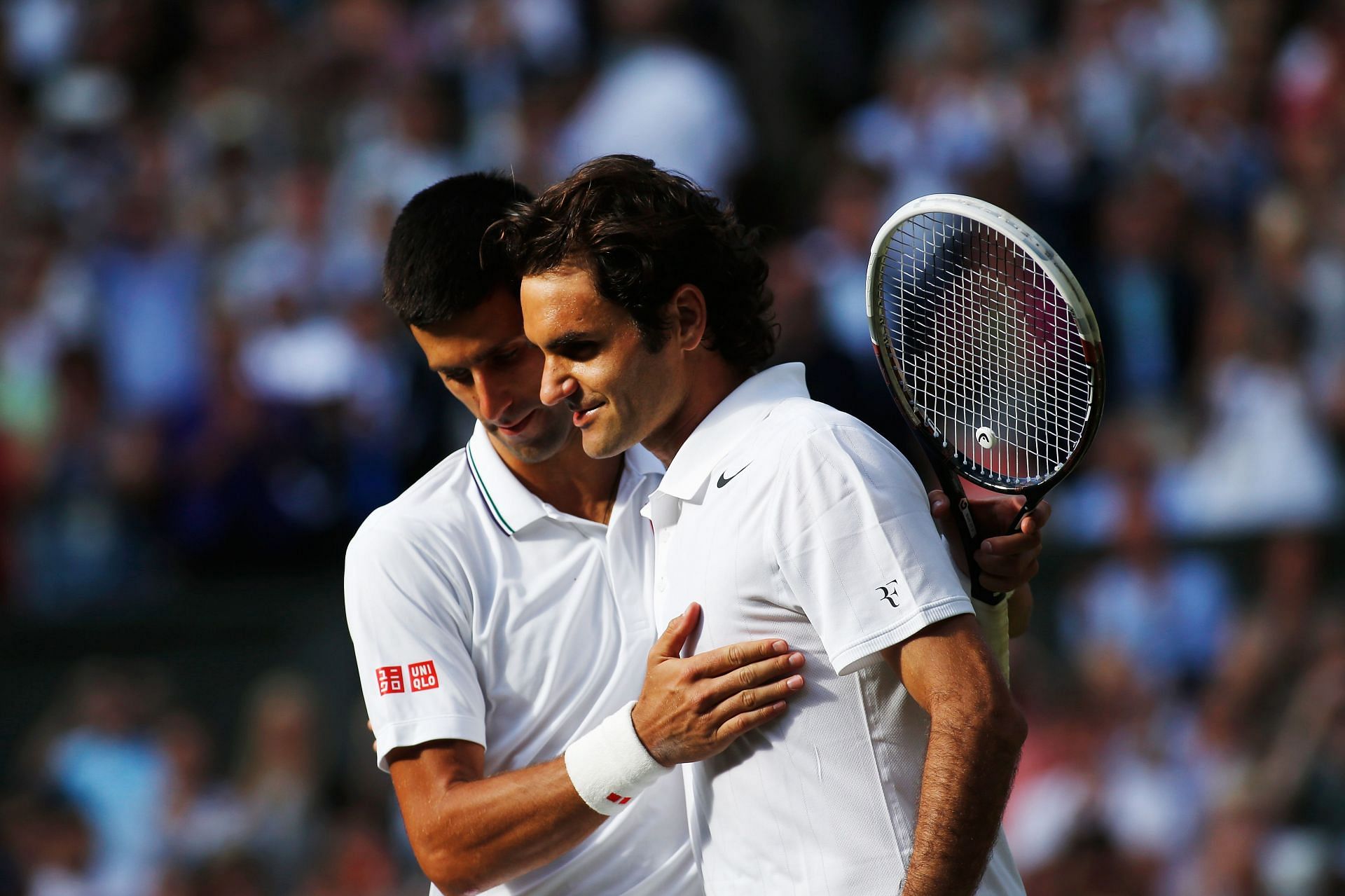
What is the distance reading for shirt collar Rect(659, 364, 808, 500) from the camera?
2.83 metres

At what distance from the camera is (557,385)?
2883 millimetres

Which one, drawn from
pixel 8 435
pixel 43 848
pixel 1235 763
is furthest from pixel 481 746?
pixel 8 435

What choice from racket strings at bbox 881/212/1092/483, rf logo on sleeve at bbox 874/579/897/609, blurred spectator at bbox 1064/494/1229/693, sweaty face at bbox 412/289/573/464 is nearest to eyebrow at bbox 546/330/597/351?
sweaty face at bbox 412/289/573/464

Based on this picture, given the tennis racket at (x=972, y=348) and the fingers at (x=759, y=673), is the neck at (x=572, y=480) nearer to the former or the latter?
the tennis racket at (x=972, y=348)

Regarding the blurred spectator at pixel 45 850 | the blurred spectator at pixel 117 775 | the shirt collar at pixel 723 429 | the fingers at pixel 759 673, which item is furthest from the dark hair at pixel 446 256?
the blurred spectator at pixel 117 775

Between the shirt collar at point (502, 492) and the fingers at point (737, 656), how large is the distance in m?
0.65

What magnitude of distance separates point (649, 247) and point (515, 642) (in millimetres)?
771

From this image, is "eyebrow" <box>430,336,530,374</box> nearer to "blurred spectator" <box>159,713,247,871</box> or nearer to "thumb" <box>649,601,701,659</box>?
"thumb" <box>649,601,701,659</box>

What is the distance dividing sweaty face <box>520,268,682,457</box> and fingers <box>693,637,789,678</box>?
0.41 m

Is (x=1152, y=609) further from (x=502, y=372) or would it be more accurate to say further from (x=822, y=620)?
(x=822, y=620)

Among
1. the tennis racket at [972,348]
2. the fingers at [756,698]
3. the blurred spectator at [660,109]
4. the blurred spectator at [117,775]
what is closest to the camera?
the fingers at [756,698]

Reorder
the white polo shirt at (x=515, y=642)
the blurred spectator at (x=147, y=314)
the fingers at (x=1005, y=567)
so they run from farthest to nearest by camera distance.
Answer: the blurred spectator at (x=147, y=314) → the white polo shirt at (x=515, y=642) → the fingers at (x=1005, y=567)

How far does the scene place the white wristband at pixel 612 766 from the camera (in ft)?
9.14

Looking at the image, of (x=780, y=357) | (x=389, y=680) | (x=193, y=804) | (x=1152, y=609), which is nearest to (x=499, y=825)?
(x=389, y=680)
